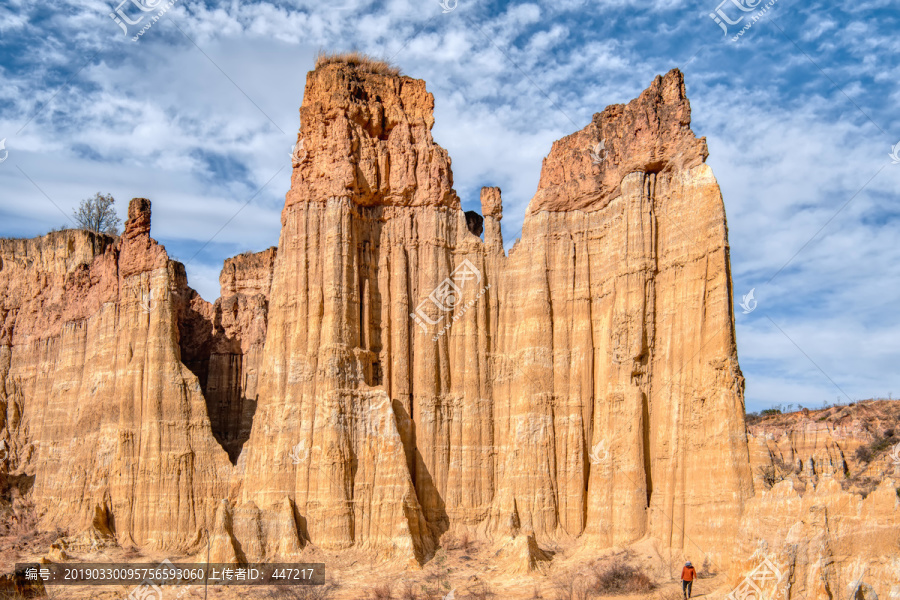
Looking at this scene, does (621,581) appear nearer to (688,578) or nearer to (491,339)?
(688,578)

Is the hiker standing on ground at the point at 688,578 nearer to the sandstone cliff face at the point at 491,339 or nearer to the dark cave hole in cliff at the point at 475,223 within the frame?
the sandstone cliff face at the point at 491,339

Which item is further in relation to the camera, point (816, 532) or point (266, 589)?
point (266, 589)

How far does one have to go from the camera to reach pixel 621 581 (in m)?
26.3

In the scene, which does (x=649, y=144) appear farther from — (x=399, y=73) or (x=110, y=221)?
(x=110, y=221)

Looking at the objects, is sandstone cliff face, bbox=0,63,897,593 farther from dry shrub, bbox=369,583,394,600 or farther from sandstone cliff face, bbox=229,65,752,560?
dry shrub, bbox=369,583,394,600

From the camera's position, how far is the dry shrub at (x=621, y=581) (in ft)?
84.8

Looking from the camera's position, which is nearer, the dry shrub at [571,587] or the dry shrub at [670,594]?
the dry shrub at [670,594]

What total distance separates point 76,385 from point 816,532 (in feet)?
110

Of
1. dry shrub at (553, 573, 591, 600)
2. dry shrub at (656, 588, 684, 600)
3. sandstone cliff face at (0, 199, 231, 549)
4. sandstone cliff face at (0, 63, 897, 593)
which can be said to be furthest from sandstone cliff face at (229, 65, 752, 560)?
sandstone cliff face at (0, 199, 231, 549)

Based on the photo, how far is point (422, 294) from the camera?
Answer: 37281 millimetres

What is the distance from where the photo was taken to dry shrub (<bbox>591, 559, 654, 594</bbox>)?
25859mm

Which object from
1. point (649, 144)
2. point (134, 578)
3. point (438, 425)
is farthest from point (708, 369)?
point (134, 578)

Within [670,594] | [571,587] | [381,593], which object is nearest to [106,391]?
[381,593]

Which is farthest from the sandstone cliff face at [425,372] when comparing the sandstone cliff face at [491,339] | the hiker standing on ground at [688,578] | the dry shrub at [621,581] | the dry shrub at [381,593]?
the dry shrub at [381,593]
